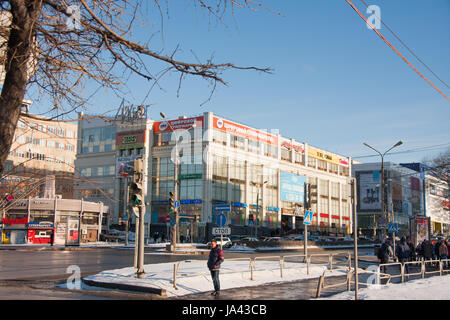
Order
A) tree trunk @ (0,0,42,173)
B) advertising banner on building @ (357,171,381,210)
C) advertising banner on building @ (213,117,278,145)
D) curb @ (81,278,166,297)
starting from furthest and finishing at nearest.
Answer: advertising banner on building @ (357,171,381,210), advertising banner on building @ (213,117,278,145), curb @ (81,278,166,297), tree trunk @ (0,0,42,173)

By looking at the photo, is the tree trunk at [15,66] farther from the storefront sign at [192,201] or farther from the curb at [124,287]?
the storefront sign at [192,201]

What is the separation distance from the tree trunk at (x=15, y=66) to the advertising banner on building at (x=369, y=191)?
345 ft

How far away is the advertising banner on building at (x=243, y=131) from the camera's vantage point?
225ft

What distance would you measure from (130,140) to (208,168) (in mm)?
14832

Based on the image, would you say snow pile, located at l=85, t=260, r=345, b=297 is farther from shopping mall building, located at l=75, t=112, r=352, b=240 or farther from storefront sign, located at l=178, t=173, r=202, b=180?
storefront sign, located at l=178, t=173, r=202, b=180

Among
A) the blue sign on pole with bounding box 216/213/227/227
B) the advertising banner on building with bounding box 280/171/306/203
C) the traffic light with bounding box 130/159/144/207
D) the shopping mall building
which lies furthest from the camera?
the advertising banner on building with bounding box 280/171/306/203

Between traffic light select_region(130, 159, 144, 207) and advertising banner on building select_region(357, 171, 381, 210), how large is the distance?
3745 inches

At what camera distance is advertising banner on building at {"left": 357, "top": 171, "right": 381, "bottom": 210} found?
105375mm

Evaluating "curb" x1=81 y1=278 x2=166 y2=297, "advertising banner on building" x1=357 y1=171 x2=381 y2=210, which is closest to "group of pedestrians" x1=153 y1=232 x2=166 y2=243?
"curb" x1=81 y1=278 x2=166 y2=297

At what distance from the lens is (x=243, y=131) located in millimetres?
72625

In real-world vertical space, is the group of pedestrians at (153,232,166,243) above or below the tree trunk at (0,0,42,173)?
below

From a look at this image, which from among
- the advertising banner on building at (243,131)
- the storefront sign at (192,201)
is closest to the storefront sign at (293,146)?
the advertising banner on building at (243,131)
